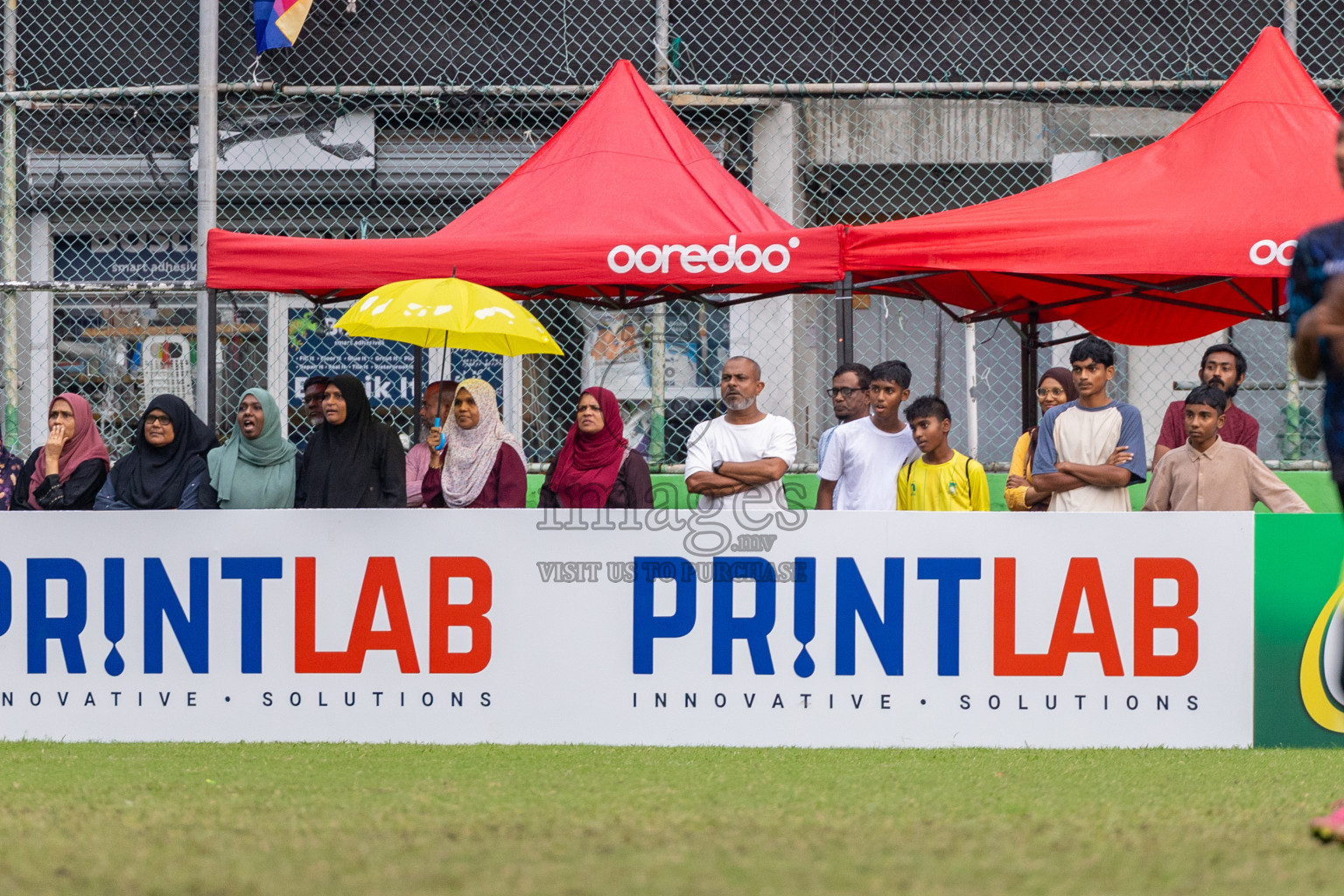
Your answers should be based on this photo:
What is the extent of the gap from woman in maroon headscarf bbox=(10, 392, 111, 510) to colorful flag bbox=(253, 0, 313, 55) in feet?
13.8

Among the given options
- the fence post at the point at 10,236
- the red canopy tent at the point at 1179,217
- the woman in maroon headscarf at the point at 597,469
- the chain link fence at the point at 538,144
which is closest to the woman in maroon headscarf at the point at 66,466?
the fence post at the point at 10,236

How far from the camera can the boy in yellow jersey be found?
6621 mm

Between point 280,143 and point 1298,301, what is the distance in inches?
341

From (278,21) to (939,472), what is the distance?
6.46 m

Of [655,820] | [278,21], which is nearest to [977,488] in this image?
[655,820]

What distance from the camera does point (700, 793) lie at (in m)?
4.67

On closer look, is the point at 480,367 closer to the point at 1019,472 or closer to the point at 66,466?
the point at 66,466

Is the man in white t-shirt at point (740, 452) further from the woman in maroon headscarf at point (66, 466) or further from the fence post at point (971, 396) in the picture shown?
the woman in maroon headscarf at point (66, 466)

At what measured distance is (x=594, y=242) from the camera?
7.20 m

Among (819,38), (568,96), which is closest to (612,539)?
(568,96)

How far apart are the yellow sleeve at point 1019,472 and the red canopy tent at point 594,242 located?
1.40 metres

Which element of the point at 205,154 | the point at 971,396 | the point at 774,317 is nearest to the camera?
the point at 205,154

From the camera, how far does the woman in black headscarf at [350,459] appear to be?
21.7ft

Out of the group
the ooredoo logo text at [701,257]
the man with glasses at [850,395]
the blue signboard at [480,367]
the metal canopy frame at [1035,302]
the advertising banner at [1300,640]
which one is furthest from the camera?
the blue signboard at [480,367]
